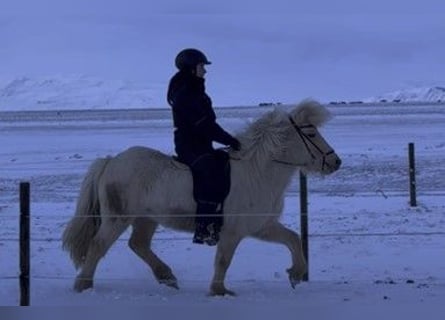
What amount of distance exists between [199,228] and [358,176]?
12.2 meters

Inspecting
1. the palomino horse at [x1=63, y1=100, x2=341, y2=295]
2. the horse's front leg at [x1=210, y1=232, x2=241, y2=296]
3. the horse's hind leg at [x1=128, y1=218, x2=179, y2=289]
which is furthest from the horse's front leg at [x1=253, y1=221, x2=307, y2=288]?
the horse's hind leg at [x1=128, y1=218, x2=179, y2=289]

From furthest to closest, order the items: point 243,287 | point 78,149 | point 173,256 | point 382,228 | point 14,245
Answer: point 78,149 < point 382,228 < point 14,245 < point 173,256 < point 243,287

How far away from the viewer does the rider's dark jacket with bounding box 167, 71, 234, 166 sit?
6.95 metres

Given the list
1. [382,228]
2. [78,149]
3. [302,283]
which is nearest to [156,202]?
[302,283]

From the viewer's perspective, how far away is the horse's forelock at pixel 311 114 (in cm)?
727

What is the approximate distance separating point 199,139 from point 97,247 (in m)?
1.47

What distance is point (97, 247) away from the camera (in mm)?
7418

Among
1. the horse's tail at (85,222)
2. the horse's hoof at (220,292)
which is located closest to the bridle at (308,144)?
the horse's hoof at (220,292)

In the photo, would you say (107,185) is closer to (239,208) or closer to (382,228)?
(239,208)

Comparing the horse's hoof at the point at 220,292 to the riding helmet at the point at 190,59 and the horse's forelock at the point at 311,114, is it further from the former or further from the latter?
the riding helmet at the point at 190,59

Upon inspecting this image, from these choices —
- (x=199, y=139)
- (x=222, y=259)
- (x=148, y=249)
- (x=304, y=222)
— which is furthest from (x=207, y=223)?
(x=304, y=222)

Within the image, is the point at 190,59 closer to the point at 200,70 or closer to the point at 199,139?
the point at 200,70

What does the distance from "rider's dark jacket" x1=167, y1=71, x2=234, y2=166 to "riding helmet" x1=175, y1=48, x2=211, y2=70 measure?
2.6 inches

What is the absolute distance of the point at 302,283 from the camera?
7594 mm
